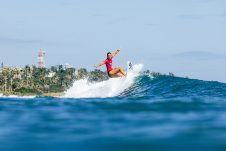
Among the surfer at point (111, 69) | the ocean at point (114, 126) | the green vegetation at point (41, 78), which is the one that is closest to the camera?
the ocean at point (114, 126)

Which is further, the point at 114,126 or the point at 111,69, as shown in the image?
the point at 111,69

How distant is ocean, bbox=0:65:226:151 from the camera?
8867mm

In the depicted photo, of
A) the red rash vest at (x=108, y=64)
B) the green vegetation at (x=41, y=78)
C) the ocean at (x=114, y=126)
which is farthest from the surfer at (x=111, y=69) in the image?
the green vegetation at (x=41, y=78)

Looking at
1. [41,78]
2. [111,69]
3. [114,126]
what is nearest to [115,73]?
[111,69]

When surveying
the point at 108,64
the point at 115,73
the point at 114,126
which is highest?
the point at 108,64

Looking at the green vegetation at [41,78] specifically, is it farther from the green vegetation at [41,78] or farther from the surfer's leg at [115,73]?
the surfer's leg at [115,73]

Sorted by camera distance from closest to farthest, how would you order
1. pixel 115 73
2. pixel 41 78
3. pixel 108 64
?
pixel 108 64 → pixel 115 73 → pixel 41 78

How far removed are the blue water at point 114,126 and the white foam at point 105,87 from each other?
14.3 m

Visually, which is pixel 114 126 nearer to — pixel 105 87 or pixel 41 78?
pixel 105 87

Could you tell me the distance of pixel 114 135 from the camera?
9.49 m

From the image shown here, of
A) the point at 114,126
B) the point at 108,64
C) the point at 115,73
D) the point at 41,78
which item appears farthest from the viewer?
the point at 41,78

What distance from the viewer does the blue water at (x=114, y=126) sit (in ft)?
29.1

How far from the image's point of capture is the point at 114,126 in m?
10.4

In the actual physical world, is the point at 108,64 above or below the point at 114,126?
above
